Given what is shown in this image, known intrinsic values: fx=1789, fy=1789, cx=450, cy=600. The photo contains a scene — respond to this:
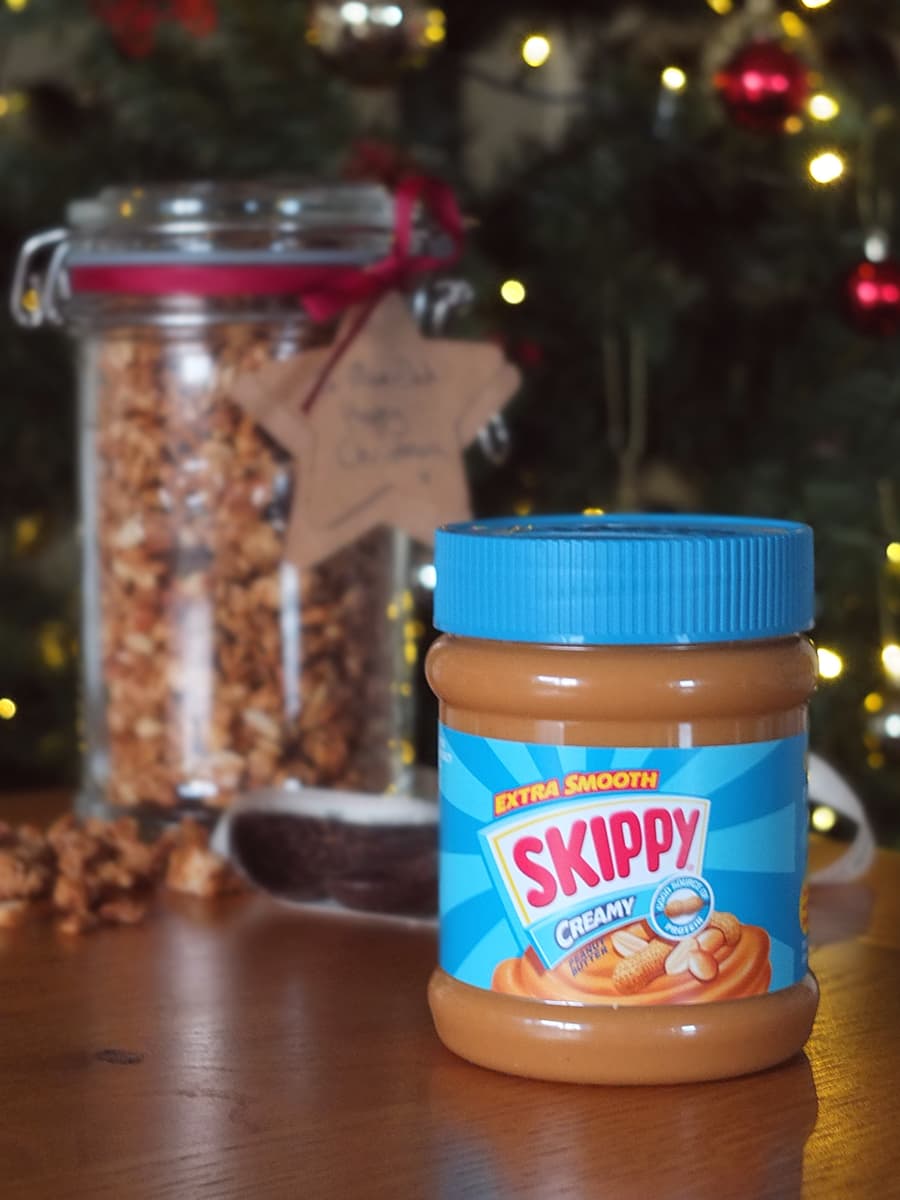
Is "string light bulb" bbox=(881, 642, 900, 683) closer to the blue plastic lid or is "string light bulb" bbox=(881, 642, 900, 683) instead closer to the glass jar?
the glass jar

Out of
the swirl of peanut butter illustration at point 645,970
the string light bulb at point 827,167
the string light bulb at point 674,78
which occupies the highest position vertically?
the string light bulb at point 674,78

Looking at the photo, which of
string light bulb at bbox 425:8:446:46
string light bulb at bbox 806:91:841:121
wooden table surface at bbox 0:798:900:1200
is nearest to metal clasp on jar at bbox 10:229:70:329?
string light bulb at bbox 425:8:446:46

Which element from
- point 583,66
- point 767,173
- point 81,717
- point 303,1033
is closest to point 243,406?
→ point 81,717

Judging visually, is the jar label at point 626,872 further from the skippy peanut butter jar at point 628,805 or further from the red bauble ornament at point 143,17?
the red bauble ornament at point 143,17

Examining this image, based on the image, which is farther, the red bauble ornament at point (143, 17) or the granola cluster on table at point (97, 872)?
the red bauble ornament at point (143, 17)

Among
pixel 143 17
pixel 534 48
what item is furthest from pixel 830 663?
pixel 143 17

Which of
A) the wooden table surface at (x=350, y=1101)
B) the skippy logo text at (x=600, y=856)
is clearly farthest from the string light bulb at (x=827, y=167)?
the skippy logo text at (x=600, y=856)

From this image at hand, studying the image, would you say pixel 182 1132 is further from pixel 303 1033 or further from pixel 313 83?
pixel 313 83
